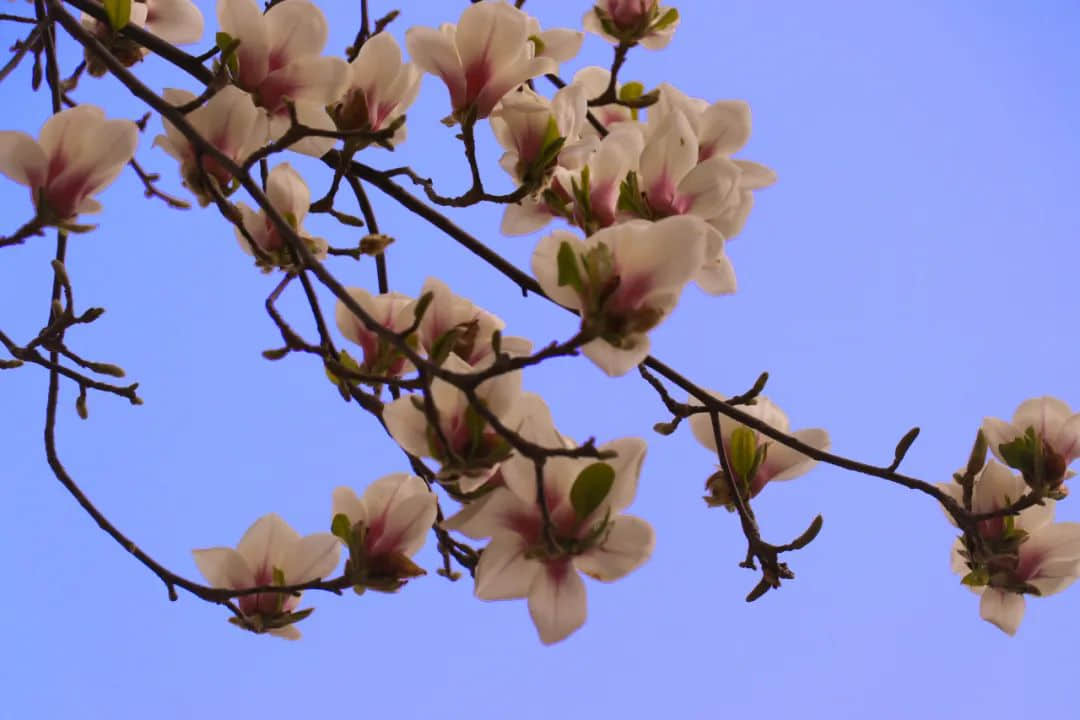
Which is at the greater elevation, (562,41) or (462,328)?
(562,41)

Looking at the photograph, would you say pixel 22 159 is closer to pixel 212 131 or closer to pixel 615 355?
pixel 212 131

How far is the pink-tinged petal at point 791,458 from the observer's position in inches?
28.3

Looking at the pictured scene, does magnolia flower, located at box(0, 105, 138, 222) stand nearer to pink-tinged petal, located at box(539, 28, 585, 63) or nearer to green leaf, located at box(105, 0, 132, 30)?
green leaf, located at box(105, 0, 132, 30)

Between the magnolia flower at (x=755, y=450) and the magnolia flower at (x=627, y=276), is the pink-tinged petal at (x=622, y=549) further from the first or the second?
the magnolia flower at (x=755, y=450)

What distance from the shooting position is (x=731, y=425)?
748 mm

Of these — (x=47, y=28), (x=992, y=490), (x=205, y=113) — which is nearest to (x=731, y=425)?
(x=992, y=490)

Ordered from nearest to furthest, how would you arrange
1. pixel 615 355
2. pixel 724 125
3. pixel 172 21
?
pixel 615 355
pixel 724 125
pixel 172 21

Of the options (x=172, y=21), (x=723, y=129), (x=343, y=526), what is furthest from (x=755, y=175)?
(x=172, y=21)

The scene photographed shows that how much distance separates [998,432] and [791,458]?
0.15m

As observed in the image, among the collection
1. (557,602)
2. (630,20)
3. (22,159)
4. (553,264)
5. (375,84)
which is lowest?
(557,602)

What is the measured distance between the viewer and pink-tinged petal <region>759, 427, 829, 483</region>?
720 millimetres

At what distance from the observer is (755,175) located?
0.72 m

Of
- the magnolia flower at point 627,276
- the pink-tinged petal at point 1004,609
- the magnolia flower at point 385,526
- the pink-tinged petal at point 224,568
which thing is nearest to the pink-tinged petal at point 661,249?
the magnolia flower at point 627,276

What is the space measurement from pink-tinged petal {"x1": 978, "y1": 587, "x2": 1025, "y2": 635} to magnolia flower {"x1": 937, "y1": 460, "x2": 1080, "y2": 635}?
1cm
